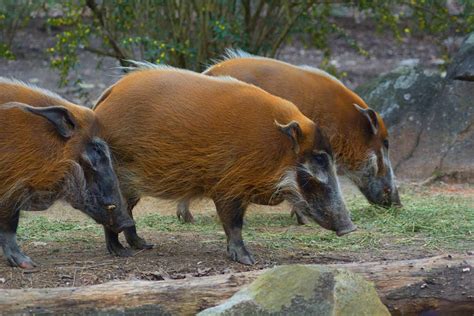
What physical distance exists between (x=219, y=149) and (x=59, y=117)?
1133 millimetres

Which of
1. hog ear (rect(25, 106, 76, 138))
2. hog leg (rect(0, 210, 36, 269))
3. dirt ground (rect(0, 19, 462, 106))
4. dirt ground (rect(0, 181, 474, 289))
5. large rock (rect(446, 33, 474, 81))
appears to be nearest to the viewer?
dirt ground (rect(0, 181, 474, 289))

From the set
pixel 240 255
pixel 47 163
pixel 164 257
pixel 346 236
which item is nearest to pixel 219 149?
pixel 240 255

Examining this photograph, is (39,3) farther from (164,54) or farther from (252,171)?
(252,171)

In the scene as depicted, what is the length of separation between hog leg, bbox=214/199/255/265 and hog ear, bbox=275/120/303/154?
56 centimetres

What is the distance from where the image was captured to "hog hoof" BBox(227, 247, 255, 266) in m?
7.20

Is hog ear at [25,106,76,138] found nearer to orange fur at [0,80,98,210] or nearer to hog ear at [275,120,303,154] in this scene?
orange fur at [0,80,98,210]

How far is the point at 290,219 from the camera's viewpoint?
950 centimetres

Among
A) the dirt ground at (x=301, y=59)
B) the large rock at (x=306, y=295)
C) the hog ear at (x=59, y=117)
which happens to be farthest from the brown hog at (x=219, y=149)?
the dirt ground at (x=301, y=59)

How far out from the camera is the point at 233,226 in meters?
7.25

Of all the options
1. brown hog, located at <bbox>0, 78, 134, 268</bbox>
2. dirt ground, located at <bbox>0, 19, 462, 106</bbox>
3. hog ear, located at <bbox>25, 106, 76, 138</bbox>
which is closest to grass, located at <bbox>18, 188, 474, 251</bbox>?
brown hog, located at <bbox>0, 78, 134, 268</bbox>

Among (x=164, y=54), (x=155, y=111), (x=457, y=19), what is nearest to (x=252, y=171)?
(x=155, y=111)

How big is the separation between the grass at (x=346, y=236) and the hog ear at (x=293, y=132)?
1.08 m

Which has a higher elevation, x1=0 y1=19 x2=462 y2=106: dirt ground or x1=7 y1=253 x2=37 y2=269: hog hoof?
x1=7 y1=253 x2=37 y2=269: hog hoof

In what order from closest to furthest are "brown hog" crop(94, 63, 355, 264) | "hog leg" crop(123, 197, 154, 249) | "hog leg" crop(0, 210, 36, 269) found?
"hog leg" crop(0, 210, 36, 269) → "brown hog" crop(94, 63, 355, 264) → "hog leg" crop(123, 197, 154, 249)
